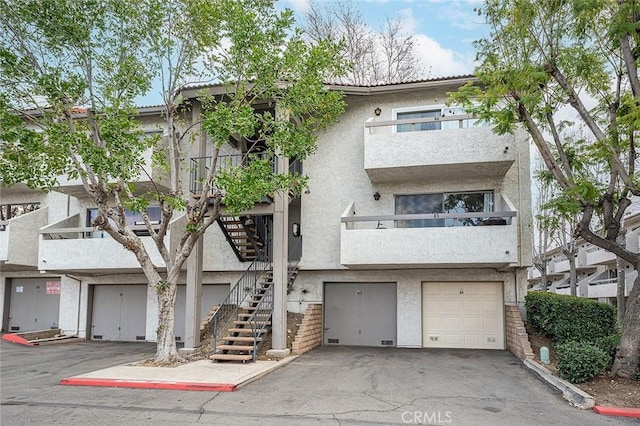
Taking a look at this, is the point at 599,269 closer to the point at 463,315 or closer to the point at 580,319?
the point at 463,315

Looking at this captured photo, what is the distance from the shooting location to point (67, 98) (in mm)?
11430

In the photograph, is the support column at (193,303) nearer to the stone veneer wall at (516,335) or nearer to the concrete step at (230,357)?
the concrete step at (230,357)

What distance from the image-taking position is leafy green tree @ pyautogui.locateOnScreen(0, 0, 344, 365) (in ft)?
35.5

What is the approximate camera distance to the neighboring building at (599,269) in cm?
2686

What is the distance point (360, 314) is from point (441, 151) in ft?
18.7

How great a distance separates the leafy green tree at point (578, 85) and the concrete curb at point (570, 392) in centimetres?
117

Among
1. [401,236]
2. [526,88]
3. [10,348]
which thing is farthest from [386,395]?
[10,348]

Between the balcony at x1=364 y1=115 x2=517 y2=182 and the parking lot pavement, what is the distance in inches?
206

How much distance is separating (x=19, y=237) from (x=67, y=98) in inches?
319

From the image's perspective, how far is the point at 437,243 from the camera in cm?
1328

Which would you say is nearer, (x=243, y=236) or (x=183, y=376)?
(x=183, y=376)

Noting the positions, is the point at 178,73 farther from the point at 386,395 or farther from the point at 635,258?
the point at 635,258

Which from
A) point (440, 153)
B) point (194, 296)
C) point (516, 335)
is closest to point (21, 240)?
point (194, 296)

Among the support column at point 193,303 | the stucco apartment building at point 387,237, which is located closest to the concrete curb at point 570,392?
the stucco apartment building at point 387,237
